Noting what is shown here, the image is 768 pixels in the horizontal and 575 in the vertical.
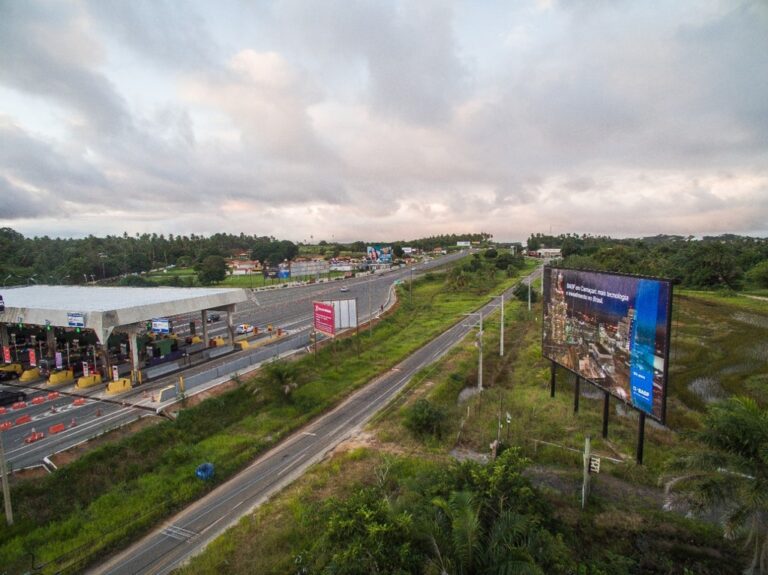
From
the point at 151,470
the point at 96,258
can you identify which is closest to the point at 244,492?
the point at 151,470

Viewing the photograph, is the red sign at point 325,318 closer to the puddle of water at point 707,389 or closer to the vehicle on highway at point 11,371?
the vehicle on highway at point 11,371

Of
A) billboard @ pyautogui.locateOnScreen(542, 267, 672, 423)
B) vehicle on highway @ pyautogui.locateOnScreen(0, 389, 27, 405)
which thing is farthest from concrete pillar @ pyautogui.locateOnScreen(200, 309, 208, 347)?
billboard @ pyautogui.locateOnScreen(542, 267, 672, 423)

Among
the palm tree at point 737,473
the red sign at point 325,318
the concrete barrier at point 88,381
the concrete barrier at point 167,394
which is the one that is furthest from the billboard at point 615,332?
the concrete barrier at point 88,381

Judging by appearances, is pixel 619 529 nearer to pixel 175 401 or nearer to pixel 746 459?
pixel 746 459

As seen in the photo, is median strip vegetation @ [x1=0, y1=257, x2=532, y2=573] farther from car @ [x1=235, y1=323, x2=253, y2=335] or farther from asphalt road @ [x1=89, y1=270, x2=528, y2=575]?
car @ [x1=235, y1=323, x2=253, y2=335]

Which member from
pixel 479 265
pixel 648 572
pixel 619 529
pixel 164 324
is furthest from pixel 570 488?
pixel 479 265
